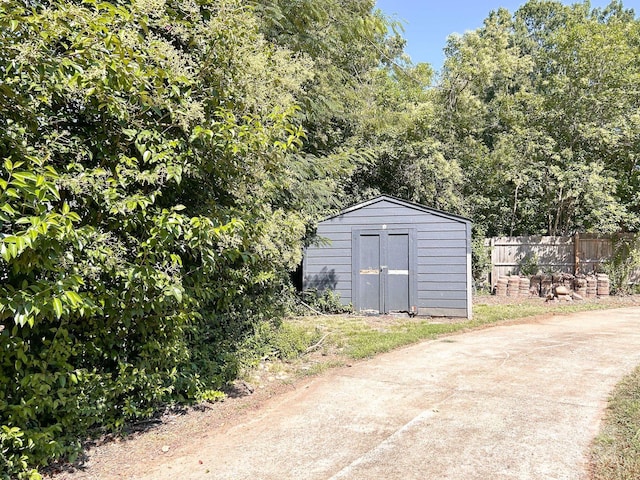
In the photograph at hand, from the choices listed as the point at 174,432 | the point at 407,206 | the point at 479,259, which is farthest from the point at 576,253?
the point at 174,432

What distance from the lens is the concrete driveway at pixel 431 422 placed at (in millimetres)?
2867

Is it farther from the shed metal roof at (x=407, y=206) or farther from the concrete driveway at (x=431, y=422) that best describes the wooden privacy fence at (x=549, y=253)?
the concrete driveway at (x=431, y=422)

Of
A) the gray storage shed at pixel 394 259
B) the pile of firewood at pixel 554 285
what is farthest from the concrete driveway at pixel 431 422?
the pile of firewood at pixel 554 285

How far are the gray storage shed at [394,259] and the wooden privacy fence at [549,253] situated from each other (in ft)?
16.4

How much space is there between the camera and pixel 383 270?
9398 mm

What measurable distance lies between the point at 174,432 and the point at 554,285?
1134 cm

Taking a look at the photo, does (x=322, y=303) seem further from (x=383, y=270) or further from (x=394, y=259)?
(x=394, y=259)

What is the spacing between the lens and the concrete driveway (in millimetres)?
2867

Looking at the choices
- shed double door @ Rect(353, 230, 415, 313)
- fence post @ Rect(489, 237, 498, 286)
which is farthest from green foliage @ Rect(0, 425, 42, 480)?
fence post @ Rect(489, 237, 498, 286)

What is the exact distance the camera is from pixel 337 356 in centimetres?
589

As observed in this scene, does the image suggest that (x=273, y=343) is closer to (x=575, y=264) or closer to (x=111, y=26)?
(x=111, y=26)

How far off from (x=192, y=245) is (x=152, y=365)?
1189 mm

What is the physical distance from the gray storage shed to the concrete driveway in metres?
3.07

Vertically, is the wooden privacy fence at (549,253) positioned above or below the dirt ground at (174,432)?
above
